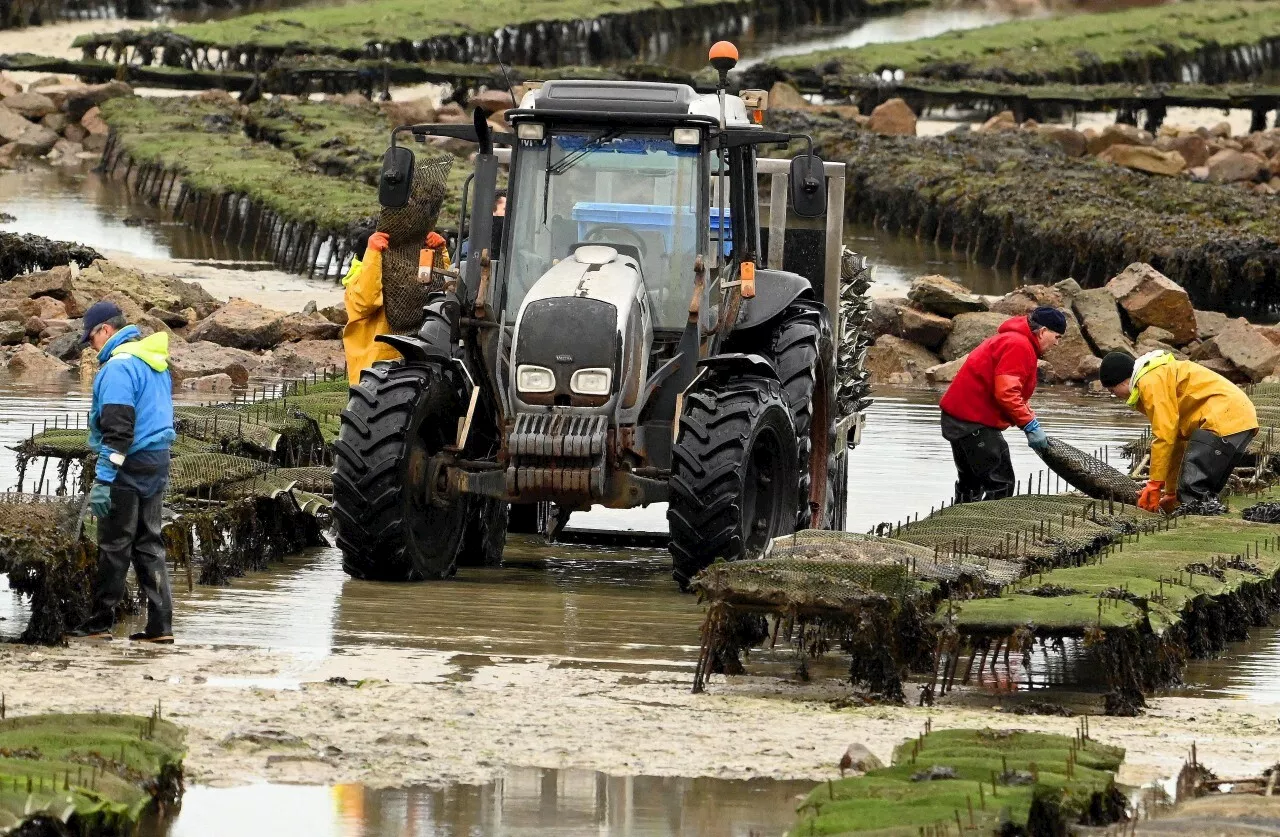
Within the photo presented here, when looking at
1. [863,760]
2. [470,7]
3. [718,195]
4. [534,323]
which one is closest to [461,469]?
[534,323]

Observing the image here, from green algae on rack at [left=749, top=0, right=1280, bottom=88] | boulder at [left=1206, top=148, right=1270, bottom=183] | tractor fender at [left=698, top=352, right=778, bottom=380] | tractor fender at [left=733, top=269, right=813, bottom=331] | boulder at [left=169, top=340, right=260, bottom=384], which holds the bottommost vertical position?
boulder at [left=169, top=340, right=260, bottom=384]

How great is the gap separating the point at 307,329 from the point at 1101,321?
9.00 meters

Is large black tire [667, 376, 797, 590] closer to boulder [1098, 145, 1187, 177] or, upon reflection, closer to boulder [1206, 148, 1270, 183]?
boulder [1098, 145, 1187, 177]

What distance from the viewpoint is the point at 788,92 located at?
197 feet

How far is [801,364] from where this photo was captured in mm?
13664

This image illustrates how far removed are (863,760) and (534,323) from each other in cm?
446

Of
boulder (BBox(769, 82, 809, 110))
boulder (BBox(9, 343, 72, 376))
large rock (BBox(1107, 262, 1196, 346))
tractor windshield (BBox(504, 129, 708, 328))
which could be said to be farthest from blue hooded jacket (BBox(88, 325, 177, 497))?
boulder (BBox(769, 82, 809, 110))

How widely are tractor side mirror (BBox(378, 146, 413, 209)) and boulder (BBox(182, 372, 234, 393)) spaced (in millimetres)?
10252

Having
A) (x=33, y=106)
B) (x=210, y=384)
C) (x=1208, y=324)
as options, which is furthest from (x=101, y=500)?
(x=33, y=106)

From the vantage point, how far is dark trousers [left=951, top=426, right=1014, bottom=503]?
16.4m

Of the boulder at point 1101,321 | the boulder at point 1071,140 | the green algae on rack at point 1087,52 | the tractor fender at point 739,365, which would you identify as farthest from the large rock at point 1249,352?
the green algae on rack at point 1087,52

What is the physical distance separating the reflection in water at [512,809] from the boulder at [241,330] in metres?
17.7

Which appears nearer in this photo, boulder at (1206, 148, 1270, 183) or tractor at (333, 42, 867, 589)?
tractor at (333, 42, 867, 589)

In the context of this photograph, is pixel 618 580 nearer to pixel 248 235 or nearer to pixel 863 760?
pixel 863 760
